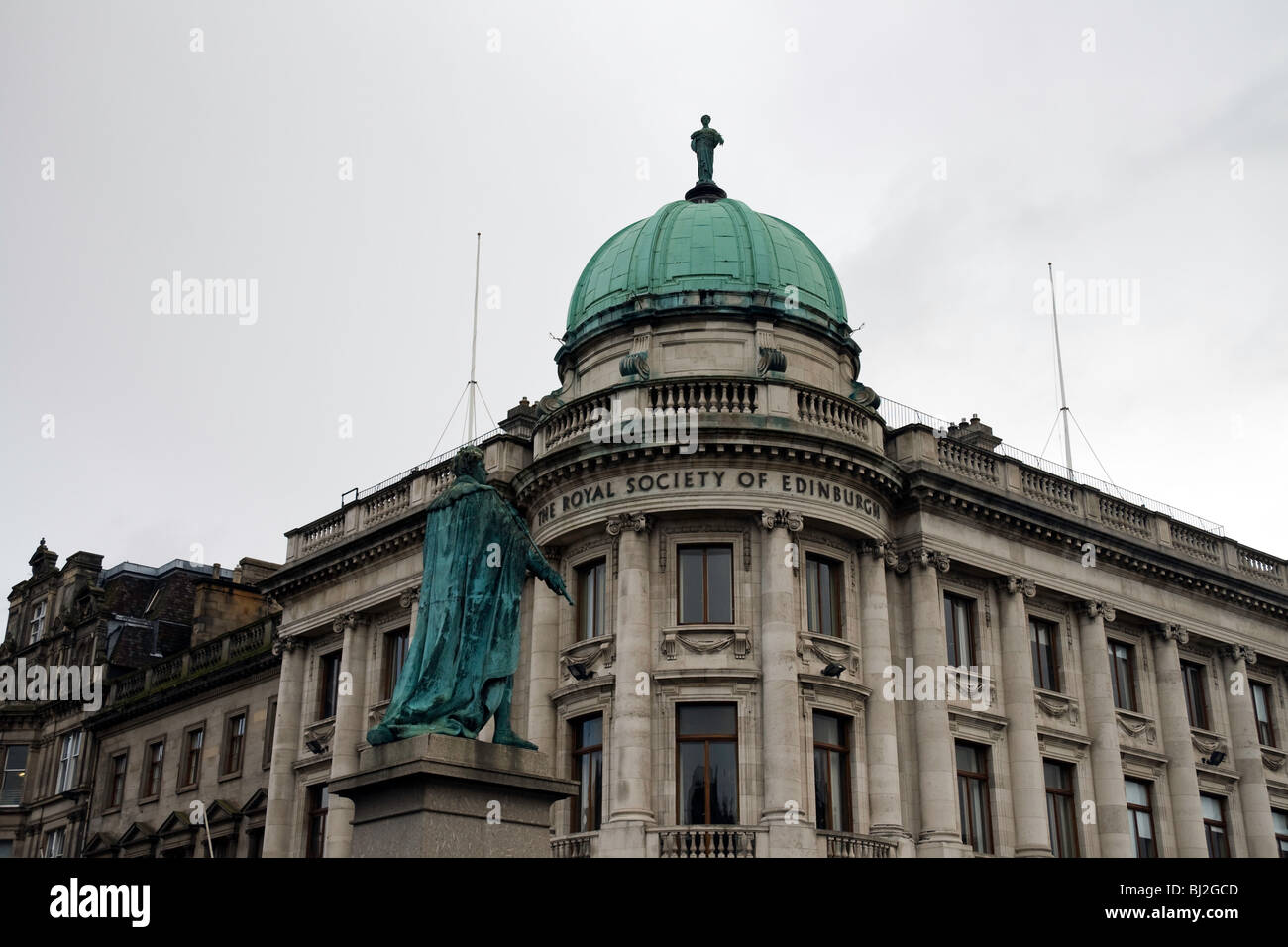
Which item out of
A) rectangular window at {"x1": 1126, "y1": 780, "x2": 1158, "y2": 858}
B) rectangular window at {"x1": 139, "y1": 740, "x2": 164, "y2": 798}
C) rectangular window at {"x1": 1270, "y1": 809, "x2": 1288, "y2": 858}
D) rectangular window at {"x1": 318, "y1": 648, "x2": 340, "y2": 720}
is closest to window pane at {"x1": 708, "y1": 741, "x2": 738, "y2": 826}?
rectangular window at {"x1": 1126, "y1": 780, "x2": 1158, "y2": 858}

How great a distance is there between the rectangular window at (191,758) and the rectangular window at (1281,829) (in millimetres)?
32849

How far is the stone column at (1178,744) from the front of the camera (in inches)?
1483

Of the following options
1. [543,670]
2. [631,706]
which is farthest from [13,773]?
[631,706]

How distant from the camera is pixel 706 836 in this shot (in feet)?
97.8

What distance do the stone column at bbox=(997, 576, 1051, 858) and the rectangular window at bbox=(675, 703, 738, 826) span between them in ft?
25.0

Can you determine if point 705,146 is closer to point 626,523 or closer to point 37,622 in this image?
point 626,523

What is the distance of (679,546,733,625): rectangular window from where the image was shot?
3269 centimetres

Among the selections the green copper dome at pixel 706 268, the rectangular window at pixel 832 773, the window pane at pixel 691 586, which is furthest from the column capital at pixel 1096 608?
the window pane at pixel 691 586

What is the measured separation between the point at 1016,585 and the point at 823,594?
5780 mm

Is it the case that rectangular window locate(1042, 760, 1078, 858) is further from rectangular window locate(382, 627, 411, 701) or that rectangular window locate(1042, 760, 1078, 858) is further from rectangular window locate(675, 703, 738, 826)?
rectangular window locate(382, 627, 411, 701)

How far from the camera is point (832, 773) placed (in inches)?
1270

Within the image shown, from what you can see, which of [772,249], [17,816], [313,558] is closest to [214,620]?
[17,816]

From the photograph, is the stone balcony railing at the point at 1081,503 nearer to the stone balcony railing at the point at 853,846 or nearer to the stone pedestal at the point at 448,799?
the stone balcony railing at the point at 853,846
